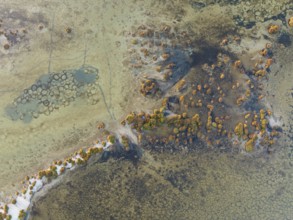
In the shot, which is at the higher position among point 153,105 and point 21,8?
point 21,8

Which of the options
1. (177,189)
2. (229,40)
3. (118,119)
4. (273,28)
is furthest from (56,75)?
(273,28)

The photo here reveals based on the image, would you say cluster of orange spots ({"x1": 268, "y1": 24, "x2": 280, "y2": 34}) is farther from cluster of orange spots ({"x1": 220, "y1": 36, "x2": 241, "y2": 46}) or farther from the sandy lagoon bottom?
the sandy lagoon bottom

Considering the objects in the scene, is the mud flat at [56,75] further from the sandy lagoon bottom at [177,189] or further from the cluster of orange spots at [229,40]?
the cluster of orange spots at [229,40]

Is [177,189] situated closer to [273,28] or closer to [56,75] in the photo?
[56,75]

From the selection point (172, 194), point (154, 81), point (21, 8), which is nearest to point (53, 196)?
point (172, 194)

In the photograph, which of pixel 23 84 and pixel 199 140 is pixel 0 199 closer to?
pixel 23 84

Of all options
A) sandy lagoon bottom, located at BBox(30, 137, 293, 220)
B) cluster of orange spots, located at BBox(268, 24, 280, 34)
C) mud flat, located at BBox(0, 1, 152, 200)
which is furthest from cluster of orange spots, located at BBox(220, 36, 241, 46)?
sandy lagoon bottom, located at BBox(30, 137, 293, 220)
